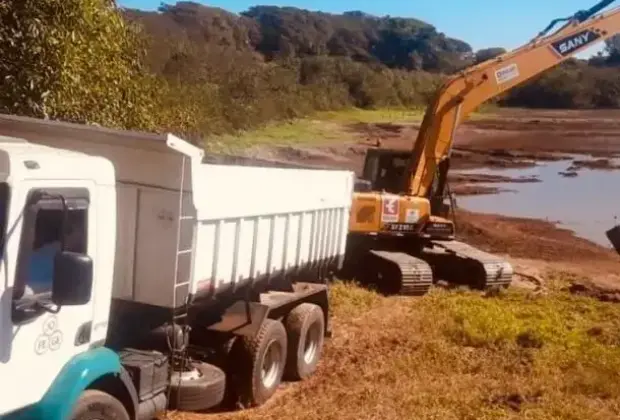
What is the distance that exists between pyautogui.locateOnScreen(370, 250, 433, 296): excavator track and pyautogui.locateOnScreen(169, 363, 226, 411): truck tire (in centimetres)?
780

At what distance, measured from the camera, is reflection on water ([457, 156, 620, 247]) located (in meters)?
31.6

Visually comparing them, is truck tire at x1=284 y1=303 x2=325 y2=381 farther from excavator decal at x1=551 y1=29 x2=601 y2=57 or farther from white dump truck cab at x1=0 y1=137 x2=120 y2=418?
excavator decal at x1=551 y1=29 x2=601 y2=57

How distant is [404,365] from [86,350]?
5846mm

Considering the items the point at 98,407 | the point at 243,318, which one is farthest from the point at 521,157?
the point at 98,407

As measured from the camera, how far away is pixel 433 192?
18.5m

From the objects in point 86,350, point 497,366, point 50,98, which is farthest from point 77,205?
point 497,366

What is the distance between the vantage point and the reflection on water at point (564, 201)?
1243 inches

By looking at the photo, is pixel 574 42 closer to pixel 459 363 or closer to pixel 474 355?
pixel 474 355

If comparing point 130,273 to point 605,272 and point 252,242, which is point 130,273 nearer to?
point 252,242

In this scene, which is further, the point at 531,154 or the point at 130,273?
the point at 531,154

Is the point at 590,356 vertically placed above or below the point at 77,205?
below

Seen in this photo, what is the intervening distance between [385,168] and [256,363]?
10.1m

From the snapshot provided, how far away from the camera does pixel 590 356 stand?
1198cm

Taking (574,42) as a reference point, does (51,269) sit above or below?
below
